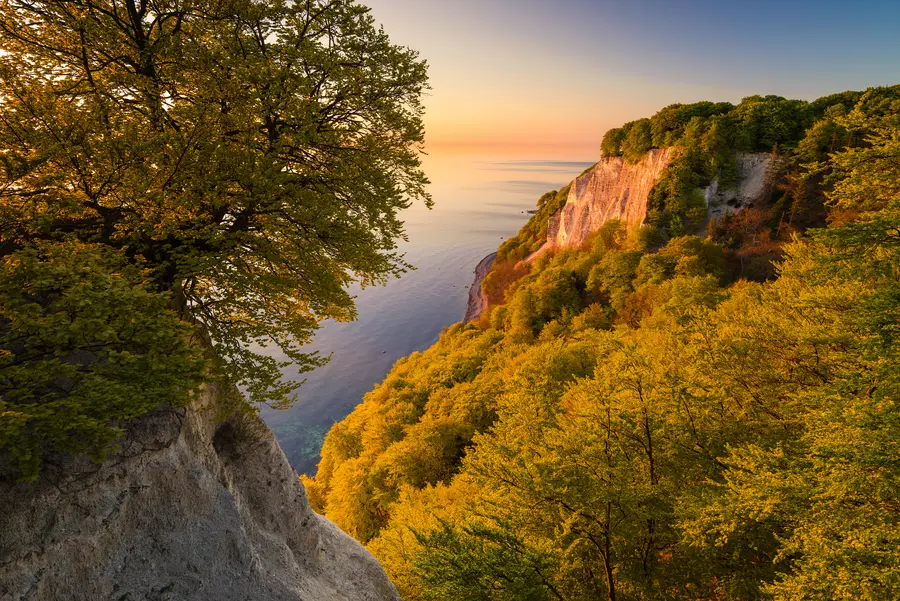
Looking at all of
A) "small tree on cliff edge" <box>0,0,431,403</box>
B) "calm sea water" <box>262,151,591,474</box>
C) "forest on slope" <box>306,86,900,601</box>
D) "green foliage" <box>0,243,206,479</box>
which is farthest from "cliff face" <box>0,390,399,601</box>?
"calm sea water" <box>262,151,591,474</box>

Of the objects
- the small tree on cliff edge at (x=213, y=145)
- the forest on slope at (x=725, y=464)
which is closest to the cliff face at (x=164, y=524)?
the small tree on cliff edge at (x=213, y=145)

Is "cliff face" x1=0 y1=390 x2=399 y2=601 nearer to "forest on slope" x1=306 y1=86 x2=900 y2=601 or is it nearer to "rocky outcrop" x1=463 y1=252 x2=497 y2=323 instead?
"forest on slope" x1=306 y1=86 x2=900 y2=601

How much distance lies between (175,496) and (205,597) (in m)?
2.51

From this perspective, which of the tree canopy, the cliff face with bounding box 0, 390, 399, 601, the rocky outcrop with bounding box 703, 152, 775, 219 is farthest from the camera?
the rocky outcrop with bounding box 703, 152, 775, 219

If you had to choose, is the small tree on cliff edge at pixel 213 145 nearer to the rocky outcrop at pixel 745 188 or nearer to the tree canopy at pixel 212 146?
the tree canopy at pixel 212 146

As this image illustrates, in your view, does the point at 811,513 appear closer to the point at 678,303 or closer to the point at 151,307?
the point at 151,307

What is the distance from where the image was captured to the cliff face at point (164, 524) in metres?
7.51

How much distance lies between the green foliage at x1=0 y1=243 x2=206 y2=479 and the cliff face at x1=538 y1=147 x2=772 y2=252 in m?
63.4

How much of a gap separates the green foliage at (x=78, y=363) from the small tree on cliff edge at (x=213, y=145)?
2.69 ft

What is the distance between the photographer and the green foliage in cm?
673

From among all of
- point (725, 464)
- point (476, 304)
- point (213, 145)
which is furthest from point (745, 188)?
point (213, 145)

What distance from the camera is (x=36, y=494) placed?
→ 7.59 metres

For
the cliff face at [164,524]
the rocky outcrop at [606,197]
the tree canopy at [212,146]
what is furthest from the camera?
the rocky outcrop at [606,197]

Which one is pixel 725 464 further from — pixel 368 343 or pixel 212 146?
pixel 368 343
